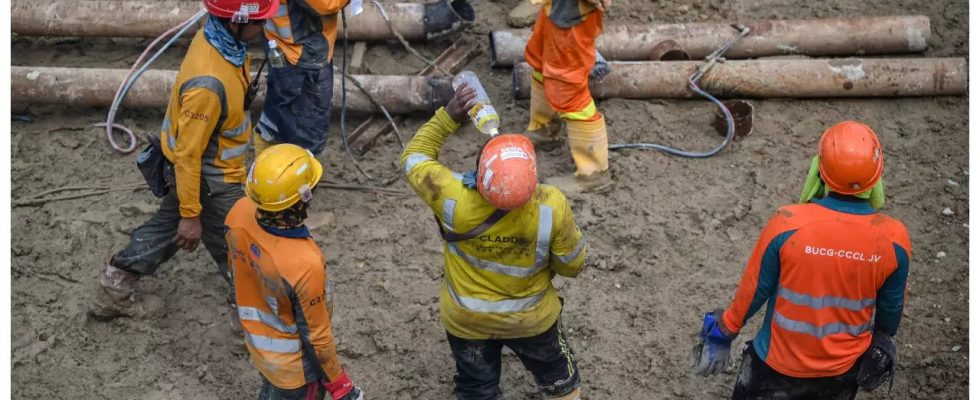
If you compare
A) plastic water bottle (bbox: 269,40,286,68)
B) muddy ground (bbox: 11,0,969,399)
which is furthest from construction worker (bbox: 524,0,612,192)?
plastic water bottle (bbox: 269,40,286,68)

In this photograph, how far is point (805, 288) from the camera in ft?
13.7

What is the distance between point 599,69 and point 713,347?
3.15m

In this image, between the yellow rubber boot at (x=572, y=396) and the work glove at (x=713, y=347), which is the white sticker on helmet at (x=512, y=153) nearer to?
the work glove at (x=713, y=347)

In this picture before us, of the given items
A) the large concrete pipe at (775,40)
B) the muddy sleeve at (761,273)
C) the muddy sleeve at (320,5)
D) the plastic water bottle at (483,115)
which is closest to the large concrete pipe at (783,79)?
the large concrete pipe at (775,40)

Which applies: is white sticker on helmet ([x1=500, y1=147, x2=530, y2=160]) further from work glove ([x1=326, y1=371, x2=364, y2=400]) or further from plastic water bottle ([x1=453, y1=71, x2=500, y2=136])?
work glove ([x1=326, y1=371, x2=364, y2=400])

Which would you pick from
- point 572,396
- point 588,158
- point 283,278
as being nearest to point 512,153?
point 283,278

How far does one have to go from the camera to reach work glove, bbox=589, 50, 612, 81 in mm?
7283

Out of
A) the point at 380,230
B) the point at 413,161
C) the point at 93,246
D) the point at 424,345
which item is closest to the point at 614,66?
the point at 380,230

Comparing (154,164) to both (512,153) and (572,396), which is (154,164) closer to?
(512,153)

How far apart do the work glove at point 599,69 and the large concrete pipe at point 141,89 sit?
1.11 meters

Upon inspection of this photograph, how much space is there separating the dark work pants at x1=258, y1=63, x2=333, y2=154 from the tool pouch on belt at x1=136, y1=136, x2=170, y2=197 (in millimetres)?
966

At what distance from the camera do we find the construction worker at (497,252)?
4.19 m

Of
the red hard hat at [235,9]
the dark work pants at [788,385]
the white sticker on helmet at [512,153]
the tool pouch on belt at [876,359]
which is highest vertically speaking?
the white sticker on helmet at [512,153]

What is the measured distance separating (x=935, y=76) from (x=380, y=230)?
14.6 feet
